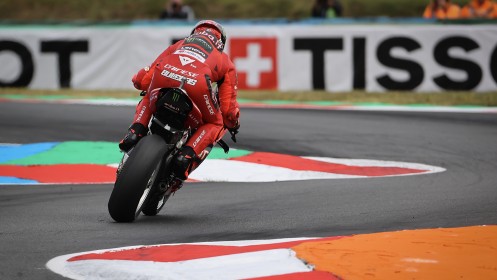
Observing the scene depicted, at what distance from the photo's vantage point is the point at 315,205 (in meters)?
8.68

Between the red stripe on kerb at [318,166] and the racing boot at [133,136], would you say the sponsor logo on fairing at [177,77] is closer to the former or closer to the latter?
the racing boot at [133,136]

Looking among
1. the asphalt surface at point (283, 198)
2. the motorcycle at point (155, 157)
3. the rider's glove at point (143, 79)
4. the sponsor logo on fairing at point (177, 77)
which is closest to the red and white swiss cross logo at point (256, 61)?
the asphalt surface at point (283, 198)

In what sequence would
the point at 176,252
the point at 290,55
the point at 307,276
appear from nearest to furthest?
the point at 307,276, the point at 176,252, the point at 290,55

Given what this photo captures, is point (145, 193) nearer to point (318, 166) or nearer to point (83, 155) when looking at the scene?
point (318, 166)

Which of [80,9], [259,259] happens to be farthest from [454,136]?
[80,9]

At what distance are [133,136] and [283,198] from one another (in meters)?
1.77

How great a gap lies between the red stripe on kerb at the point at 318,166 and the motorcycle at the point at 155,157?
3.36m

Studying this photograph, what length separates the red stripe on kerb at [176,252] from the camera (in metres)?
6.29

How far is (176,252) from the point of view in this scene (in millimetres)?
6488

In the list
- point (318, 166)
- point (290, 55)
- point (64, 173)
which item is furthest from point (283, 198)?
point (290, 55)

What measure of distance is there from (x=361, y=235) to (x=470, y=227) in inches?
32.2

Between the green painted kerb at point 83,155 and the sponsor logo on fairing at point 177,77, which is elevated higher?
the sponsor logo on fairing at point 177,77

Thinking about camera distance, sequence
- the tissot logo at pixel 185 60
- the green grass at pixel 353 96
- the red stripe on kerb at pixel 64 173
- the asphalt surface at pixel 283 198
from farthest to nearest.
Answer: the green grass at pixel 353 96
the red stripe on kerb at pixel 64 173
the tissot logo at pixel 185 60
the asphalt surface at pixel 283 198

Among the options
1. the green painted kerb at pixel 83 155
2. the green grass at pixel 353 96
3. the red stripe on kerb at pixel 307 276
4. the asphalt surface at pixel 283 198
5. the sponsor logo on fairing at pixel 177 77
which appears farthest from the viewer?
the green grass at pixel 353 96
